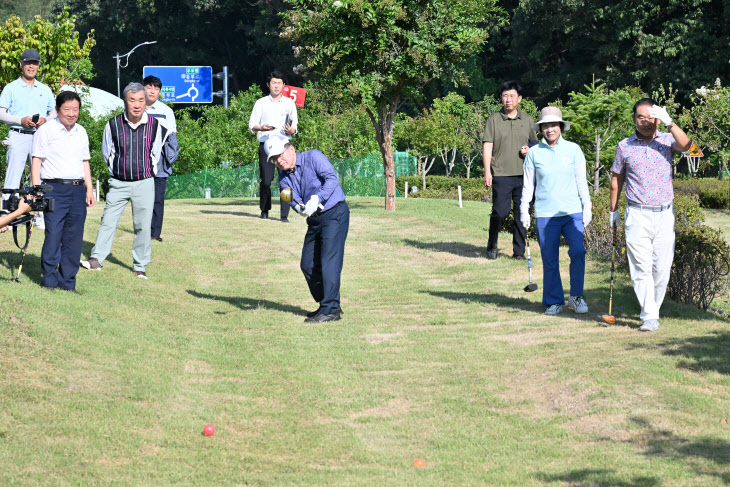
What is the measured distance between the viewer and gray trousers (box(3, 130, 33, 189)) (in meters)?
11.6

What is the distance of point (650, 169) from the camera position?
8.98 metres

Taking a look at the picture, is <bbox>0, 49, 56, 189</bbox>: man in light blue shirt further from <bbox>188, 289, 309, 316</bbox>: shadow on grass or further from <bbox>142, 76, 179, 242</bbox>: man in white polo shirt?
<bbox>188, 289, 309, 316</bbox>: shadow on grass

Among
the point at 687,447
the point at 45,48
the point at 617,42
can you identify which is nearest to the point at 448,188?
the point at 617,42

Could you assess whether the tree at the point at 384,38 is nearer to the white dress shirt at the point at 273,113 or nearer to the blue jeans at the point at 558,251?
the white dress shirt at the point at 273,113

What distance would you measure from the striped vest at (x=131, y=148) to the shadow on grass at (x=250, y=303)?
1.66 meters

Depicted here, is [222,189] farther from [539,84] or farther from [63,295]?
[63,295]

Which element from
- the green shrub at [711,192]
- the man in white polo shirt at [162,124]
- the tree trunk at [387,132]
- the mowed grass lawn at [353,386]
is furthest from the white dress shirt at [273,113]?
the green shrub at [711,192]

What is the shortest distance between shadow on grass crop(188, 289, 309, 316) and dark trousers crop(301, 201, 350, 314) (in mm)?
685

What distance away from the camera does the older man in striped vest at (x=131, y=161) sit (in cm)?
1112

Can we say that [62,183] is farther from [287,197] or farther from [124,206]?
[287,197]

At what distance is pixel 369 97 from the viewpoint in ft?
67.6

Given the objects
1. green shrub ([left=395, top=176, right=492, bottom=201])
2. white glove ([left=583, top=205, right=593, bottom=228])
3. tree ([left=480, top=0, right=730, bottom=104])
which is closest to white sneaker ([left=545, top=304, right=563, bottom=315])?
white glove ([left=583, top=205, right=593, bottom=228])

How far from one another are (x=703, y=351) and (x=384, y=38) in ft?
44.7

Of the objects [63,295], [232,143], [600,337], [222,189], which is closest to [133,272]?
[63,295]
